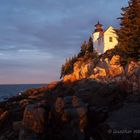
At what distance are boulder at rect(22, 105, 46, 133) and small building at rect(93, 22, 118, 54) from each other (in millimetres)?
40719

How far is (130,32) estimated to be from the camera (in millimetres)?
44531

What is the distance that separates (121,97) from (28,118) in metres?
9.03

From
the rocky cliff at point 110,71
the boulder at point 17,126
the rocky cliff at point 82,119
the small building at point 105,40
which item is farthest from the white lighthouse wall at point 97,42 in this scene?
the boulder at point 17,126

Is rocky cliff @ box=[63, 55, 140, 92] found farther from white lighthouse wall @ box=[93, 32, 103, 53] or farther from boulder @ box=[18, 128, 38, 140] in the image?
boulder @ box=[18, 128, 38, 140]

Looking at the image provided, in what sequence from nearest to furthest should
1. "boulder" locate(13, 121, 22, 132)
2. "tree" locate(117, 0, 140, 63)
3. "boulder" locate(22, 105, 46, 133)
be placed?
"boulder" locate(22, 105, 46, 133)
"boulder" locate(13, 121, 22, 132)
"tree" locate(117, 0, 140, 63)

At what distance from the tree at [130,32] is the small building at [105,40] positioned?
46.7 ft

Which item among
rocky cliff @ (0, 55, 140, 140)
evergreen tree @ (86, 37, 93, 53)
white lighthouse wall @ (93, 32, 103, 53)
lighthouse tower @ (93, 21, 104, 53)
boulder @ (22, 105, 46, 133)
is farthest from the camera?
evergreen tree @ (86, 37, 93, 53)

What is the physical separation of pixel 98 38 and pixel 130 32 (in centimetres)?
2734

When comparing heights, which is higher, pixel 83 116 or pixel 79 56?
pixel 79 56

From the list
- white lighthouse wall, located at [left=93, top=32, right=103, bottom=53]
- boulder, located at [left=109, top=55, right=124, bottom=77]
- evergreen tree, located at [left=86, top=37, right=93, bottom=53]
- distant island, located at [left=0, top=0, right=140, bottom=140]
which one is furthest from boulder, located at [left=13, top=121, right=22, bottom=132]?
evergreen tree, located at [left=86, top=37, right=93, bottom=53]

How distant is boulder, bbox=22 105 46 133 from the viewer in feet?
73.7

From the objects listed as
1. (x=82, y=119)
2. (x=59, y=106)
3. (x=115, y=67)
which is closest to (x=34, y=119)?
(x=59, y=106)

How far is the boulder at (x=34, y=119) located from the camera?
73.7 ft

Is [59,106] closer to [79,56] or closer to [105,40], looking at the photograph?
[105,40]
